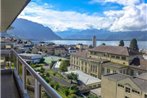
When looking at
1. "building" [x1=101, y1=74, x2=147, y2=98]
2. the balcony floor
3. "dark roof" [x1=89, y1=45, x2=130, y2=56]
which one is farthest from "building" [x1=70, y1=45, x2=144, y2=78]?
the balcony floor

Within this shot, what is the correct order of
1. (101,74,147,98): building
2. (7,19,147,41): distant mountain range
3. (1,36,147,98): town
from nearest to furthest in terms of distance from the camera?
1. (101,74,147,98): building
2. (1,36,147,98): town
3. (7,19,147,41): distant mountain range

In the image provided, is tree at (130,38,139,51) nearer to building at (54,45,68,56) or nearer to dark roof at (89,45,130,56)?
dark roof at (89,45,130,56)

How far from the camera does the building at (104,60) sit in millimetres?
15852

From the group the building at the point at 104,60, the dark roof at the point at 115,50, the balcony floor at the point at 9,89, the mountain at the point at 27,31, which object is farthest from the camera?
the mountain at the point at 27,31

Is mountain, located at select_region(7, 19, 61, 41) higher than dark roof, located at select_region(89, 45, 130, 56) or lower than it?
higher

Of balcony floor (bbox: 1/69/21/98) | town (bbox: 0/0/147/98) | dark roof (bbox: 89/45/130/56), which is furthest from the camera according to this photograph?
dark roof (bbox: 89/45/130/56)

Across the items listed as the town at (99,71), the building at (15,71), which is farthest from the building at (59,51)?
the building at (15,71)

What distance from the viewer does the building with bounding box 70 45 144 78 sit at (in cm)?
1585

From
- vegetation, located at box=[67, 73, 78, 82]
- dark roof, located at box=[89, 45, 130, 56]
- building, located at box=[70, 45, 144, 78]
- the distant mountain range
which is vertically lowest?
vegetation, located at box=[67, 73, 78, 82]

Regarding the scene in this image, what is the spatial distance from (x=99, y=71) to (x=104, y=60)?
5.13ft

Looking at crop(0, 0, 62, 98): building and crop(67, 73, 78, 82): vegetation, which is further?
crop(67, 73, 78, 82): vegetation

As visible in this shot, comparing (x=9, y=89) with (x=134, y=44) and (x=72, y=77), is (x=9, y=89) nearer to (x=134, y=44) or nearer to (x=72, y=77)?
(x=72, y=77)

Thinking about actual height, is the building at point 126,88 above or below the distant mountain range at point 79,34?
below

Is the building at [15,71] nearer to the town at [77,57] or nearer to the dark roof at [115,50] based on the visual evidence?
the town at [77,57]
